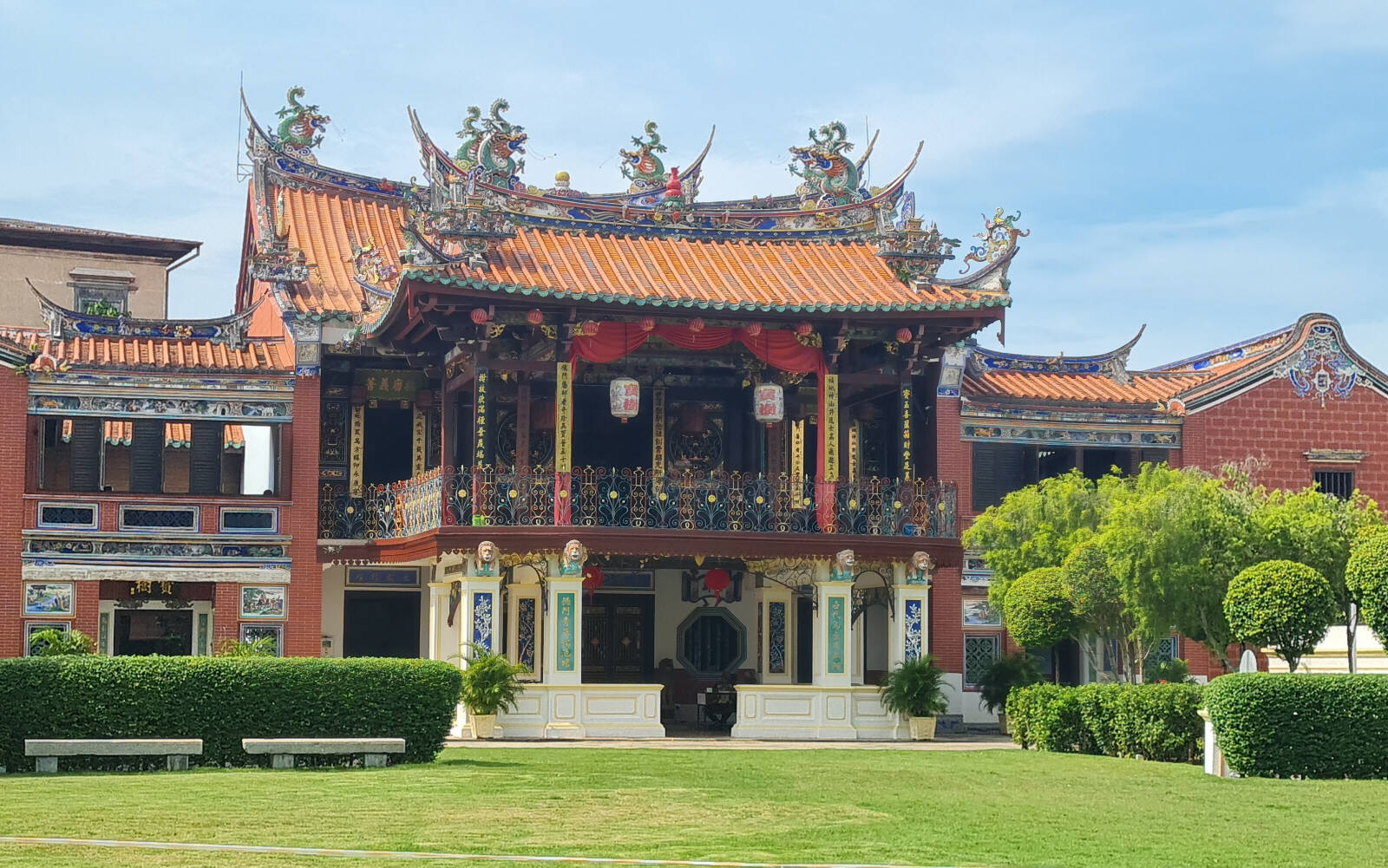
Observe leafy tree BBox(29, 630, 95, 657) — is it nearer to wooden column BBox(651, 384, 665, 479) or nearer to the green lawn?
the green lawn

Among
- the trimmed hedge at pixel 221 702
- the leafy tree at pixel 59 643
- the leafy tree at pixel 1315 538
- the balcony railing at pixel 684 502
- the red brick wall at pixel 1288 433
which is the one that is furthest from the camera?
the red brick wall at pixel 1288 433

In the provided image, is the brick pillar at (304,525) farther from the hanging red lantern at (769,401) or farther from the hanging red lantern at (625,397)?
the hanging red lantern at (769,401)

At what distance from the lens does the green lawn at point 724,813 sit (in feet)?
46.9

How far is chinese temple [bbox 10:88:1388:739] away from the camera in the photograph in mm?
27562

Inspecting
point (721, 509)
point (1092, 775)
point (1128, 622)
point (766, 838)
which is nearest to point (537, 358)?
point (721, 509)

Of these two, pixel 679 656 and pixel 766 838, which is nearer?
pixel 766 838

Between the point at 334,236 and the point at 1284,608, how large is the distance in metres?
18.2

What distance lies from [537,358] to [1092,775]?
34.8 ft

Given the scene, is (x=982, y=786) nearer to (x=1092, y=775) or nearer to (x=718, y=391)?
(x=1092, y=775)

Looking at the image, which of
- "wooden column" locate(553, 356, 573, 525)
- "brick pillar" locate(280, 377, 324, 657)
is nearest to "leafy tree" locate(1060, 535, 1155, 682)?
"wooden column" locate(553, 356, 573, 525)

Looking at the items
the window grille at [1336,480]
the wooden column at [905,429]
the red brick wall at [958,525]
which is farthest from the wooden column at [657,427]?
the window grille at [1336,480]

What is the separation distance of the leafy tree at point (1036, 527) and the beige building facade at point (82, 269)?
21.7 metres

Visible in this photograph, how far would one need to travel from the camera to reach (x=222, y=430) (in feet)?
99.6

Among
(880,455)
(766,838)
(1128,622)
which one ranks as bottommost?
(766,838)
